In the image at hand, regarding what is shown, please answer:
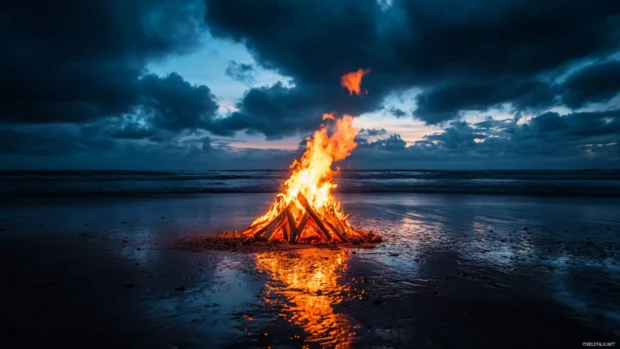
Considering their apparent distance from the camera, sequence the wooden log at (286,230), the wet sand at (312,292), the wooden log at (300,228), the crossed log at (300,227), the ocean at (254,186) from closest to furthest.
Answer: the wet sand at (312,292)
the wooden log at (300,228)
the crossed log at (300,227)
the wooden log at (286,230)
the ocean at (254,186)

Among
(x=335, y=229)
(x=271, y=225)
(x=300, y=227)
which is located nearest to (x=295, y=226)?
(x=300, y=227)

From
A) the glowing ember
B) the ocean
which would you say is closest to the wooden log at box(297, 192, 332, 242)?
the glowing ember

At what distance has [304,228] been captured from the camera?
12453 millimetres

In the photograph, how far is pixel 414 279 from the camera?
7.91m

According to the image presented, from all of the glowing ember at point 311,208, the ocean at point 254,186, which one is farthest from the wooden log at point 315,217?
the ocean at point 254,186

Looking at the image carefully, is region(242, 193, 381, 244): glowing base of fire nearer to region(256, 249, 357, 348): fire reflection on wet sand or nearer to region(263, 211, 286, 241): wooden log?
region(263, 211, 286, 241): wooden log

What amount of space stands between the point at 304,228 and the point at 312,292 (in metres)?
5.49

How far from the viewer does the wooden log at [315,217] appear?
1189 cm

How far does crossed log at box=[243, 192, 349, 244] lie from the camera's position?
1188 cm

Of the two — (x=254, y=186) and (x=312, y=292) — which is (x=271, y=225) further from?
(x=254, y=186)

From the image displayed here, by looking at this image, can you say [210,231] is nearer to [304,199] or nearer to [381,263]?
[304,199]

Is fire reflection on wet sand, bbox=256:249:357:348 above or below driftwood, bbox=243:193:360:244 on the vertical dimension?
below

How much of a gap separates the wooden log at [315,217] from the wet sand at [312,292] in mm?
1280

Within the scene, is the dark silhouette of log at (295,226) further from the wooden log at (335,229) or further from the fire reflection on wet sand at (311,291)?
the fire reflection on wet sand at (311,291)
